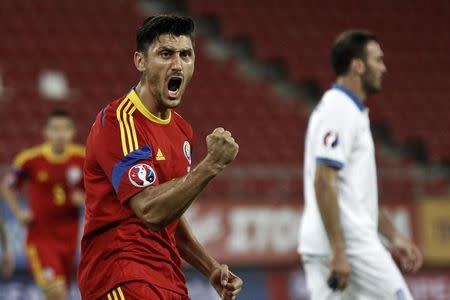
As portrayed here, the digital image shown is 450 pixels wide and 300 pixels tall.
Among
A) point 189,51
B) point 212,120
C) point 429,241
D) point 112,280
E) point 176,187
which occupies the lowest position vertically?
point 429,241

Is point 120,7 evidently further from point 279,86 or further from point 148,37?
point 148,37

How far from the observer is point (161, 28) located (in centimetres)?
383

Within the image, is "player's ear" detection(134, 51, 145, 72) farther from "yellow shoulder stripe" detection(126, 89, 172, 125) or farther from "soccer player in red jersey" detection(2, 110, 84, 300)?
"soccer player in red jersey" detection(2, 110, 84, 300)

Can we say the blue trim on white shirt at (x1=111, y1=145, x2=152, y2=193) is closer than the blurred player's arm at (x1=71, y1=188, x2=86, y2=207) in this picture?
Yes

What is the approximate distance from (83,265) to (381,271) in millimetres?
2002

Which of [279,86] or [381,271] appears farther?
[279,86]

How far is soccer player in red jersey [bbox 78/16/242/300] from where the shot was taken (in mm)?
3688

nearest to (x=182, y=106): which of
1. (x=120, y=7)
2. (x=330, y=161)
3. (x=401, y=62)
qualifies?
(x=120, y=7)

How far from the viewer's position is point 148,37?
386cm

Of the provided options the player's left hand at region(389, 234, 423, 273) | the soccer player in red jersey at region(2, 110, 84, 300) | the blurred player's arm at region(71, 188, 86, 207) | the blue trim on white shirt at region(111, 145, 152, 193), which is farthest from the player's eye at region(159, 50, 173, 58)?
the soccer player in red jersey at region(2, 110, 84, 300)

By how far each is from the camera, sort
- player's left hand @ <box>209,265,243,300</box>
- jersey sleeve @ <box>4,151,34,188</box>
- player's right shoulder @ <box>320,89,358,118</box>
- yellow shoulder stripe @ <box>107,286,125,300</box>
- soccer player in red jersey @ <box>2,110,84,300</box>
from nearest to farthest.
Result: 1. yellow shoulder stripe @ <box>107,286,125,300</box>
2. player's left hand @ <box>209,265,243,300</box>
3. player's right shoulder @ <box>320,89,358,118</box>
4. soccer player in red jersey @ <box>2,110,84,300</box>
5. jersey sleeve @ <box>4,151,34,188</box>

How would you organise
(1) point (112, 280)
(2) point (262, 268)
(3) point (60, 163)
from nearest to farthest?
(1) point (112, 280) < (3) point (60, 163) < (2) point (262, 268)

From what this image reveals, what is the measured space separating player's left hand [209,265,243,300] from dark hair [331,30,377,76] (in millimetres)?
2041

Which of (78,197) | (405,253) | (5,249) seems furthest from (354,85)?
(78,197)
